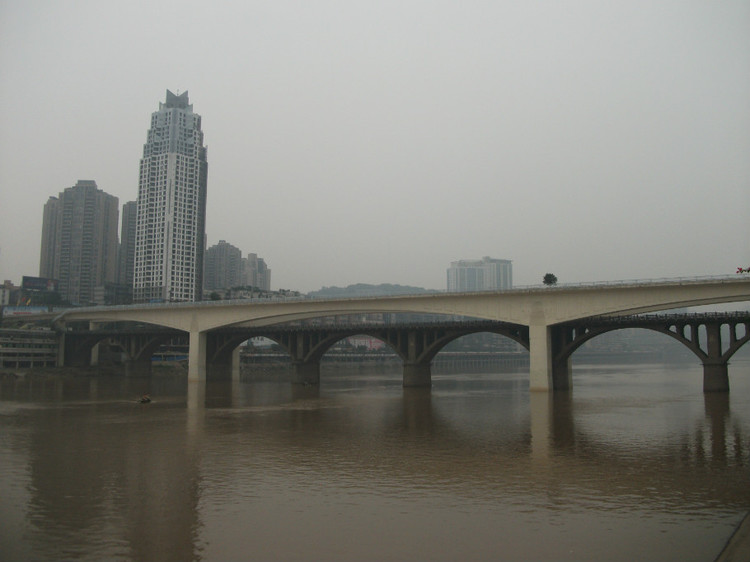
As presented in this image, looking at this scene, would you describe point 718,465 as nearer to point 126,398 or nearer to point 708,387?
point 708,387

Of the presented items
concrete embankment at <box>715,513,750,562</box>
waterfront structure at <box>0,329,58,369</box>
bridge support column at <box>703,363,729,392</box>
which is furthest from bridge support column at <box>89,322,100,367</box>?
concrete embankment at <box>715,513,750,562</box>

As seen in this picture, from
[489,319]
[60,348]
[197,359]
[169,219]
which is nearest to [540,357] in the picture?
[489,319]

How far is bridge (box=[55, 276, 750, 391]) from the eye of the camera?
56250 millimetres

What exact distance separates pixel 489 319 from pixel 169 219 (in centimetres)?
12632

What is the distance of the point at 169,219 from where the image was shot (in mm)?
170375

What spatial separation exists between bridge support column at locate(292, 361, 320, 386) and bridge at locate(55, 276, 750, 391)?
0.45ft

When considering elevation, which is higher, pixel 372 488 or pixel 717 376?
pixel 717 376

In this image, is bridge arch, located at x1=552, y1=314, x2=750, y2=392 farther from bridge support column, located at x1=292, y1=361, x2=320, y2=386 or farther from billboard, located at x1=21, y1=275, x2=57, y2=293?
billboard, located at x1=21, y1=275, x2=57, y2=293

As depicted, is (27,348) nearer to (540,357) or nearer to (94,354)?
(94,354)

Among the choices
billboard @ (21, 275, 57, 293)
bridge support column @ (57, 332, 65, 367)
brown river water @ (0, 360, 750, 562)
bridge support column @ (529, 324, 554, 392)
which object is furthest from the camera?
billboard @ (21, 275, 57, 293)

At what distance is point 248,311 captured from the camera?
266ft

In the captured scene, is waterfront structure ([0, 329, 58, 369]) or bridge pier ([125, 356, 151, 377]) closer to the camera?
waterfront structure ([0, 329, 58, 369])

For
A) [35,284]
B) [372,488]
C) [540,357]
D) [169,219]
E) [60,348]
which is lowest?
[372,488]

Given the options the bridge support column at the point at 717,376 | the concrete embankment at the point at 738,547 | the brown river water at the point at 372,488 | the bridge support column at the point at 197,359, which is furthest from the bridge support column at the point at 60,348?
the concrete embankment at the point at 738,547
